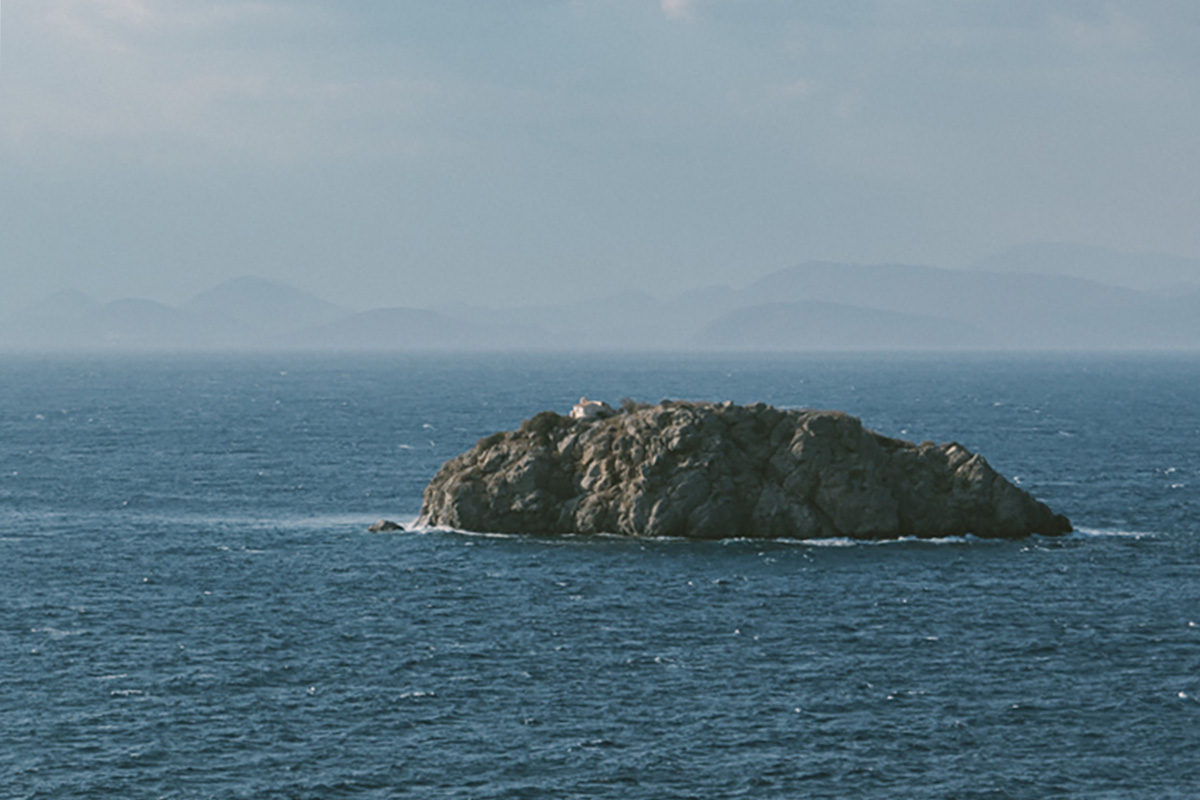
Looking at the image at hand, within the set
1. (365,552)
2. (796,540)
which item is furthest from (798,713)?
(365,552)

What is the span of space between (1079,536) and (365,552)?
49.3 meters

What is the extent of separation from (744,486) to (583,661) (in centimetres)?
3277

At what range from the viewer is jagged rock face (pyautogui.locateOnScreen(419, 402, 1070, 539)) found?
304 feet

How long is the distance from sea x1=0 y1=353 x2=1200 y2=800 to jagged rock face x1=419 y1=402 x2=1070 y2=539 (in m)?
2.28

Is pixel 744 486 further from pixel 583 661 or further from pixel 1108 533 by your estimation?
pixel 583 661

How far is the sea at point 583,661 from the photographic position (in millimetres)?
49250

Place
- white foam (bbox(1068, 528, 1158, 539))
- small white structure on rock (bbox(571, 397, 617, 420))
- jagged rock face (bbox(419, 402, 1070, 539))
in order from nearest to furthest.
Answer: jagged rock face (bbox(419, 402, 1070, 539)), white foam (bbox(1068, 528, 1158, 539)), small white structure on rock (bbox(571, 397, 617, 420))

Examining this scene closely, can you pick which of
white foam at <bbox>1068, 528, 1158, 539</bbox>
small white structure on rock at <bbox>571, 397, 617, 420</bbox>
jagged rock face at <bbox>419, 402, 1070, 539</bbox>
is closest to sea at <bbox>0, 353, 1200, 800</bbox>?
white foam at <bbox>1068, 528, 1158, 539</bbox>

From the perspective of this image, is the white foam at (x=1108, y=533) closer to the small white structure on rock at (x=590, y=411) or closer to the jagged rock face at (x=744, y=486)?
the jagged rock face at (x=744, y=486)

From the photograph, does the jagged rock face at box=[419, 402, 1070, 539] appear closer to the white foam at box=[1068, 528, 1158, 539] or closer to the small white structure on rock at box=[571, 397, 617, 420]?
the white foam at box=[1068, 528, 1158, 539]

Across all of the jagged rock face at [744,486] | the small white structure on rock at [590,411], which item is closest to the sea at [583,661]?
the jagged rock face at [744,486]

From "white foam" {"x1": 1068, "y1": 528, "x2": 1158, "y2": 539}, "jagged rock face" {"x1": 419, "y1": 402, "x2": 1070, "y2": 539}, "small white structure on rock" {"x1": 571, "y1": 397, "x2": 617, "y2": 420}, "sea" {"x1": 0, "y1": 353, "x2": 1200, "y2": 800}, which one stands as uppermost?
"small white structure on rock" {"x1": 571, "y1": 397, "x2": 617, "y2": 420}

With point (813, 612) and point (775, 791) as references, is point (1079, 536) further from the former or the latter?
point (775, 791)

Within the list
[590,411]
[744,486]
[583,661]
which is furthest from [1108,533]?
[583,661]
